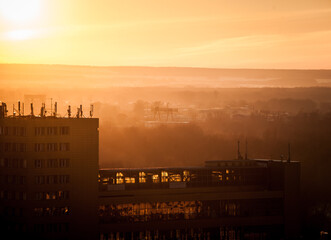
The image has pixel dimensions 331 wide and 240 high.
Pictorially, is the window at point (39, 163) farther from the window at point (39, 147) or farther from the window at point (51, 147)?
the window at point (51, 147)

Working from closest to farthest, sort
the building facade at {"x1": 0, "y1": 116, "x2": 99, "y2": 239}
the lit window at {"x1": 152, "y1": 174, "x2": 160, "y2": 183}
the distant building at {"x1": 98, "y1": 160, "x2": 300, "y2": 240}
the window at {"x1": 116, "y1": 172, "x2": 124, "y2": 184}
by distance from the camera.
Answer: the building facade at {"x1": 0, "y1": 116, "x2": 99, "y2": 239} < the distant building at {"x1": 98, "y1": 160, "x2": 300, "y2": 240} < the window at {"x1": 116, "y1": 172, "x2": 124, "y2": 184} < the lit window at {"x1": 152, "y1": 174, "x2": 160, "y2": 183}

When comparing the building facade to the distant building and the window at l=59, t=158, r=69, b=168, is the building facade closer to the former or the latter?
the window at l=59, t=158, r=69, b=168

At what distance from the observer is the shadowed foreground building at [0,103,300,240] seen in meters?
98.9

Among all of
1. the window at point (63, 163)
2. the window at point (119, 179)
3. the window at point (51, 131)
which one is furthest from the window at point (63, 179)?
the window at point (119, 179)

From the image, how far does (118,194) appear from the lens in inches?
4085

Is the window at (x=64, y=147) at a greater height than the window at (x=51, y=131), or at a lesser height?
lesser

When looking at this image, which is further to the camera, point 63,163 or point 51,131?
point 51,131

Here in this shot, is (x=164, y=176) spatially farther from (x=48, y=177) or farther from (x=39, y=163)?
(x=39, y=163)

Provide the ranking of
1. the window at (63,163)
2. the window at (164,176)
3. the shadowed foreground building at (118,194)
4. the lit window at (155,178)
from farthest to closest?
the window at (164,176), the lit window at (155,178), the window at (63,163), the shadowed foreground building at (118,194)

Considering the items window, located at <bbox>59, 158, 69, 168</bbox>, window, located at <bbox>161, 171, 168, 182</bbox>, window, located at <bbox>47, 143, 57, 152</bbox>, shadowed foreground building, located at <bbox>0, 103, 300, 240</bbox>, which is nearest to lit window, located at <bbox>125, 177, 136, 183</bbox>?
shadowed foreground building, located at <bbox>0, 103, 300, 240</bbox>

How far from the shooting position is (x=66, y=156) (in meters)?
100

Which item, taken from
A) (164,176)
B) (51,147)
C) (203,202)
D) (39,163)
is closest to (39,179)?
(39,163)

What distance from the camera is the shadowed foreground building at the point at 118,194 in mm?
98938

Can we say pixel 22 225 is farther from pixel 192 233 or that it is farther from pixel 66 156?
pixel 192 233
